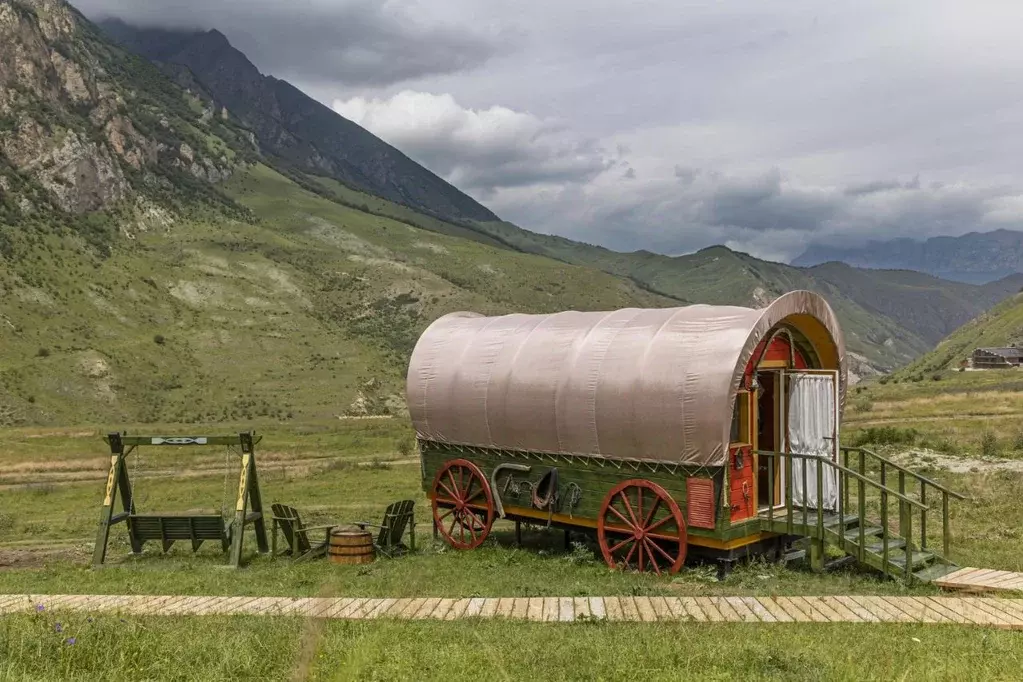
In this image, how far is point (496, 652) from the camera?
7098 millimetres

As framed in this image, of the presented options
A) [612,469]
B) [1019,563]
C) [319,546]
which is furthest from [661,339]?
[319,546]

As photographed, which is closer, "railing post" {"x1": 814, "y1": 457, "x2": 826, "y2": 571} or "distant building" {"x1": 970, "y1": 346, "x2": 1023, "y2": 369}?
"railing post" {"x1": 814, "y1": 457, "x2": 826, "y2": 571}

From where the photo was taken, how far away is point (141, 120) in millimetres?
152375

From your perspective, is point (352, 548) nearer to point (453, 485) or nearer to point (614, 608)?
point (453, 485)

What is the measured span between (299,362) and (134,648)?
85608 mm

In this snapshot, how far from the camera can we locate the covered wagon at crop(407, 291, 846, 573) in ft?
42.3

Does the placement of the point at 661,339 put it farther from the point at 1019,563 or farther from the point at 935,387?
the point at 935,387

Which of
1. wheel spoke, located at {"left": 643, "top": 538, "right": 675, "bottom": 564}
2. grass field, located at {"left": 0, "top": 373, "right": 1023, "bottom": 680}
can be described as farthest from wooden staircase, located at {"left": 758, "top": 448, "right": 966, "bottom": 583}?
wheel spoke, located at {"left": 643, "top": 538, "right": 675, "bottom": 564}

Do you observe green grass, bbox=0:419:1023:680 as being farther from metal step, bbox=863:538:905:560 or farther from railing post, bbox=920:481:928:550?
railing post, bbox=920:481:928:550

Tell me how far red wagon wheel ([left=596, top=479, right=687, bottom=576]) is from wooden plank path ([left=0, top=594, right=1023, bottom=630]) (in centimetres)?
273

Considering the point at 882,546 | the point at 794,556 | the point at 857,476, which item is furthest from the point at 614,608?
the point at 794,556

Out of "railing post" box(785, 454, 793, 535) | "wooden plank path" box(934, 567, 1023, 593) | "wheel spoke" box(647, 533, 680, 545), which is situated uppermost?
"railing post" box(785, 454, 793, 535)

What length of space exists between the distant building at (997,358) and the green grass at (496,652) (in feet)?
304

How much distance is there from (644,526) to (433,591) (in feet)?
12.6
